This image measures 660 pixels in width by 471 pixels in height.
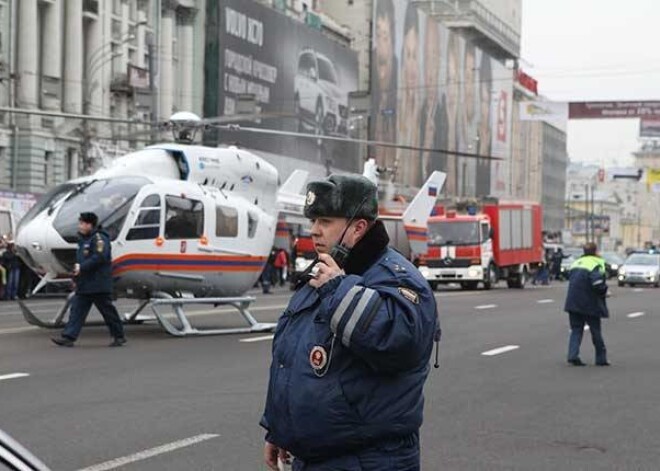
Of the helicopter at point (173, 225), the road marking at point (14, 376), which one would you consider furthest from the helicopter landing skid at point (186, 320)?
the road marking at point (14, 376)

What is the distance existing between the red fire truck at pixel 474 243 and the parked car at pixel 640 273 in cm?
781

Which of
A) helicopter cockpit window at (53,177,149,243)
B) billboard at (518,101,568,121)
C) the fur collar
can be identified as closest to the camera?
the fur collar

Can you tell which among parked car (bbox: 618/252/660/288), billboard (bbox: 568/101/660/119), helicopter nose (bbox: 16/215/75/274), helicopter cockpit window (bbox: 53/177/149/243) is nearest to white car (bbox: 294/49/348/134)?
billboard (bbox: 568/101/660/119)

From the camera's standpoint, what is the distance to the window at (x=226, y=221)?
67.6 feet

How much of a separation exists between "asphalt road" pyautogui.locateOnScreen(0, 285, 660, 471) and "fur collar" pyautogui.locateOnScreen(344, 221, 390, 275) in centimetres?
450

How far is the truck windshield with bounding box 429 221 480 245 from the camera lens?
142ft

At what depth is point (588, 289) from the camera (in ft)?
52.1

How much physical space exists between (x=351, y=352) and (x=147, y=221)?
15.4 m

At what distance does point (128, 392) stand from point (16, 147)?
45.3 metres

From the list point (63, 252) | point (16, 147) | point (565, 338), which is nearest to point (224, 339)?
point (63, 252)

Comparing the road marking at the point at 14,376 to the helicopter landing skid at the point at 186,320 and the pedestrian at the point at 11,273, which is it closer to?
the helicopter landing skid at the point at 186,320

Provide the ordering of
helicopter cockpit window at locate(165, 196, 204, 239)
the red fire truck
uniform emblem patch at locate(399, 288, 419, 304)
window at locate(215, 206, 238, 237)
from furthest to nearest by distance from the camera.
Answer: the red fire truck
window at locate(215, 206, 238, 237)
helicopter cockpit window at locate(165, 196, 204, 239)
uniform emblem patch at locate(399, 288, 419, 304)

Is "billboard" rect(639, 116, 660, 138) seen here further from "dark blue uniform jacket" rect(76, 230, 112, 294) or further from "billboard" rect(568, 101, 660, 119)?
"dark blue uniform jacket" rect(76, 230, 112, 294)

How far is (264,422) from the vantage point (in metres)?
4.58
